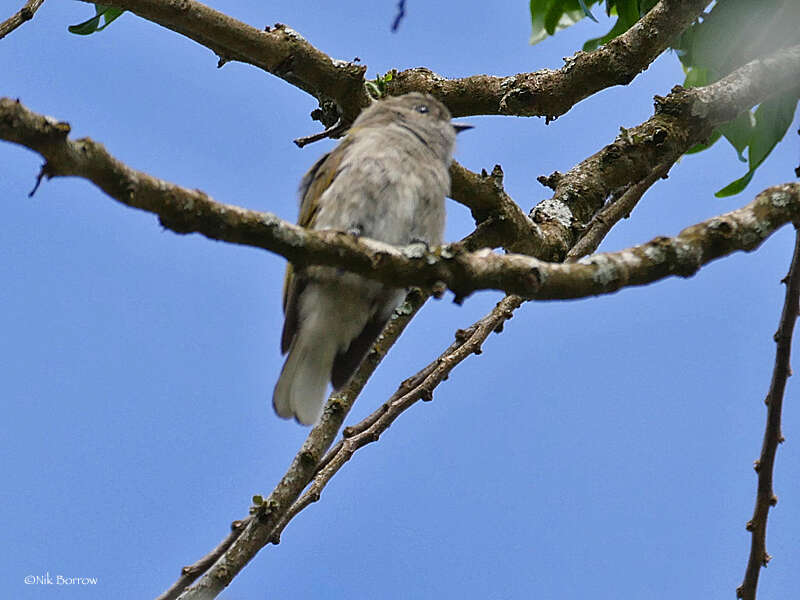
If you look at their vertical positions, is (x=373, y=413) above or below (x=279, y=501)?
above

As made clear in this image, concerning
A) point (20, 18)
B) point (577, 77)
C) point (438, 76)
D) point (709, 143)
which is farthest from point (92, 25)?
point (709, 143)

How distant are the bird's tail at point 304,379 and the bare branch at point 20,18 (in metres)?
1.78

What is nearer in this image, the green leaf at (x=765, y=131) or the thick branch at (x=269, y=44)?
the thick branch at (x=269, y=44)

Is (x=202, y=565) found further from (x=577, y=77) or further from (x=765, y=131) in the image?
(x=765, y=131)

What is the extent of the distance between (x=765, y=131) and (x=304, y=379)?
2.92 metres

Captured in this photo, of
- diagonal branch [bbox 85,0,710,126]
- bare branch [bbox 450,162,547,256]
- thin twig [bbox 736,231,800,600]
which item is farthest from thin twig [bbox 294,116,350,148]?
thin twig [bbox 736,231,800,600]

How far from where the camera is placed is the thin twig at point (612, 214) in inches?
193

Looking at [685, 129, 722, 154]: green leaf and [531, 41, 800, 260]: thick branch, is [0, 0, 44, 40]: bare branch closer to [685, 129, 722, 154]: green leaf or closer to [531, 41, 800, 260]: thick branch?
[531, 41, 800, 260]: thick branch

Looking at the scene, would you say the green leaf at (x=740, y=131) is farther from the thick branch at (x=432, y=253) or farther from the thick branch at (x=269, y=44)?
the thick branch at (x=432, y=253)

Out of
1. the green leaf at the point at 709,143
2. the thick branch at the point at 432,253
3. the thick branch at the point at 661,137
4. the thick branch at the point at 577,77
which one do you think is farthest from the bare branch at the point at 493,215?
the green leaf at the point at 709,143

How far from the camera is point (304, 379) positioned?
4320 mm

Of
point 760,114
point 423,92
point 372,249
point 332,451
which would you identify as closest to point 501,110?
point 423,92

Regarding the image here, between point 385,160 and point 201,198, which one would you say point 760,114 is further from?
point 201,198

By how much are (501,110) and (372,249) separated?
262cm
